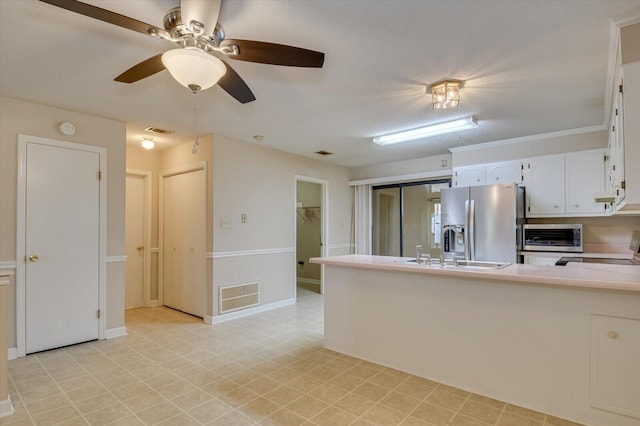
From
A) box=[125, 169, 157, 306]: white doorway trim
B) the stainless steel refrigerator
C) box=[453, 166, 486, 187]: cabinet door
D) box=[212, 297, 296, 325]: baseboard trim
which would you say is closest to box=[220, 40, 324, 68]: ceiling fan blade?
the stainless steel refrigerator

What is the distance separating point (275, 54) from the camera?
6.11 feet

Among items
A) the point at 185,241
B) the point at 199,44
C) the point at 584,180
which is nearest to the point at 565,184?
the point at 584,180

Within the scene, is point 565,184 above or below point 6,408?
above

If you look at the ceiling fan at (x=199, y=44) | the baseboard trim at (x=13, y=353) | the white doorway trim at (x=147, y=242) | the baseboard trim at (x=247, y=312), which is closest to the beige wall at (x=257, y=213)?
the baseboard trim at (x=247, y=312)

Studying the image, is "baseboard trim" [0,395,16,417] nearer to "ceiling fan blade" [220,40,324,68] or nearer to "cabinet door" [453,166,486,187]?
"ceiling fan blade" [220,40,324,68]

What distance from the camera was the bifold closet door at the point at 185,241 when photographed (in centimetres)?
448

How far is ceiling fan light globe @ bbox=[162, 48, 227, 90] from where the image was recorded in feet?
5.74

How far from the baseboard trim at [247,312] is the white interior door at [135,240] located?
1.53m

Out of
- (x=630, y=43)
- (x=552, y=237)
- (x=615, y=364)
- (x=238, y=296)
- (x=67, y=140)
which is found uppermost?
(x=630, y=43)

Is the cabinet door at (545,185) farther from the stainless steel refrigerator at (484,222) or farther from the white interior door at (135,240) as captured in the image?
the white interior door at (135,240)

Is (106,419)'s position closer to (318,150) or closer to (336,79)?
(336,79)

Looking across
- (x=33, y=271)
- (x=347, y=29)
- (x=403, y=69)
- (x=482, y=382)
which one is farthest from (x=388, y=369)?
(x=33, y=271)

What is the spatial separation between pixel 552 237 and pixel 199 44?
427cm

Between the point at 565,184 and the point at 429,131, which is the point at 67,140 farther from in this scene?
the point at 565,184
